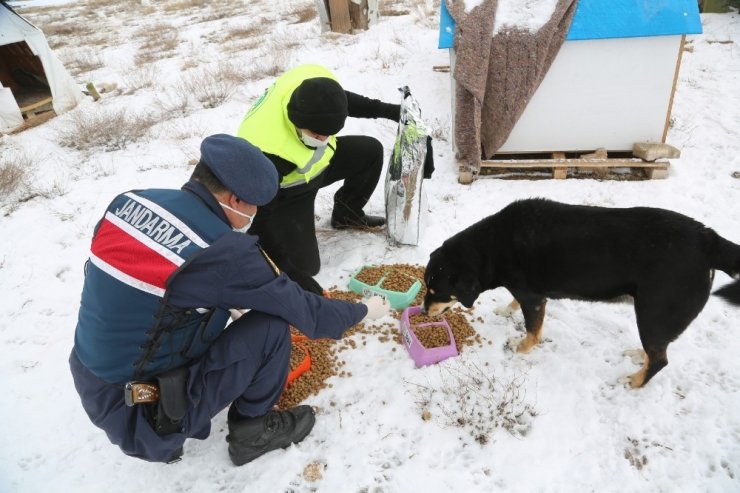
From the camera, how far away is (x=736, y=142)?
4.67m

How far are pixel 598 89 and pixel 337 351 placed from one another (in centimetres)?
347

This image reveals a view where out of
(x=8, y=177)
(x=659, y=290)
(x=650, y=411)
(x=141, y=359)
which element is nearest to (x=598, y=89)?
(x=659, y=290)

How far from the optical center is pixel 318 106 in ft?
8.95

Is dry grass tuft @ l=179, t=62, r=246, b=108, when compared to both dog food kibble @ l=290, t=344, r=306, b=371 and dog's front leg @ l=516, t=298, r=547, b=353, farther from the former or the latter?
dog's front leg @ l=516, t=298, r=547, b=353

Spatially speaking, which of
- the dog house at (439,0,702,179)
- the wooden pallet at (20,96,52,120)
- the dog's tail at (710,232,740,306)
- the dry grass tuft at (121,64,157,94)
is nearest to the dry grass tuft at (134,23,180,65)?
the dry grass tuft at (121,64,157,94)

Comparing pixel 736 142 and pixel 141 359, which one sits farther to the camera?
pixel 736 142

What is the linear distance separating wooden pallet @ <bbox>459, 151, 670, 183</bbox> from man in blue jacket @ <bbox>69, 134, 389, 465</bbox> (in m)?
3.03

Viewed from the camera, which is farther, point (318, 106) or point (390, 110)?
point (390, 110)

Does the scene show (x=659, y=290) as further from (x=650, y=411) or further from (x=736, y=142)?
(x=736, y=142)

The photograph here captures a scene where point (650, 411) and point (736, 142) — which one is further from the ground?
point (736, 142)

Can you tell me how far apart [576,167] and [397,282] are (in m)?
2.54

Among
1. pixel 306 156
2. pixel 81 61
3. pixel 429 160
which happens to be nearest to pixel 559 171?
pixel 429 160

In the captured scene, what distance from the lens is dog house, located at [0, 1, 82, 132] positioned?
261 inches

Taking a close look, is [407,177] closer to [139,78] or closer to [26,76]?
[139,78]
